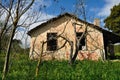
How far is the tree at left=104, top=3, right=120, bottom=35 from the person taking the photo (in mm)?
51469

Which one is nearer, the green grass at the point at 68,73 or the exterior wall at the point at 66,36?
the green grass at the point at 68,73

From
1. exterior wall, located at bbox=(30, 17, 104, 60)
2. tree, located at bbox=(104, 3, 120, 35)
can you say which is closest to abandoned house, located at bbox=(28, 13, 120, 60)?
exterior wall, located at bbox=(30, 17, 104, 60)

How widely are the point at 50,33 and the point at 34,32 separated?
5.27ft

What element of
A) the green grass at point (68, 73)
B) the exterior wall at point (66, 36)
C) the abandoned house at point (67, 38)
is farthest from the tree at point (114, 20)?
the green grass at point (68, 73)

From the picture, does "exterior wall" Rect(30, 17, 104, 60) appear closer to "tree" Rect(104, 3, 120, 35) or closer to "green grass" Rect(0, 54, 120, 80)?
"green grass" Rect(0, 54, 120, 80)

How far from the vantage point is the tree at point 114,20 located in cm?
5147

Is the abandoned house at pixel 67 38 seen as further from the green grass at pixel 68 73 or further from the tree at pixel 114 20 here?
the tree at pixel 114 20

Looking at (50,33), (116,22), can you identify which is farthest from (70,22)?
(116,22)

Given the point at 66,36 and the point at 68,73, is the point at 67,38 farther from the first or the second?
the point at 68,73

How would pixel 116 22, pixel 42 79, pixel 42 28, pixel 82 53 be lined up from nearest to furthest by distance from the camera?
pixel 42 79, pixel 82 53, pixel 42 28, pixel 116 22

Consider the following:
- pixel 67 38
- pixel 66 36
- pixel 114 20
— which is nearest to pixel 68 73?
pixel 67 38

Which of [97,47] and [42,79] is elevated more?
[97,47]

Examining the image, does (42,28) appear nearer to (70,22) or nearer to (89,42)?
(70,22)

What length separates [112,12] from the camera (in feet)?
180
